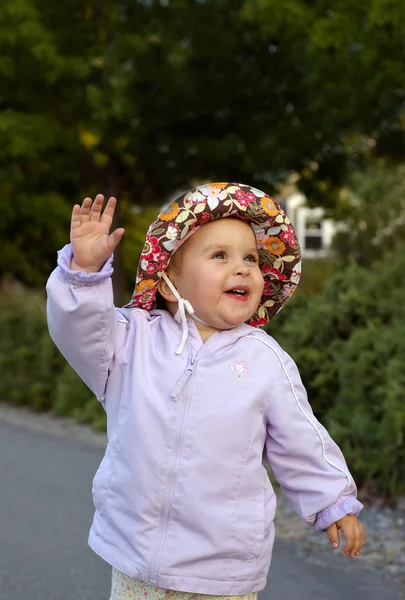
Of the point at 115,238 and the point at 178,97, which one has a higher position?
the point at 178,97

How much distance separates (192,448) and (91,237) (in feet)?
1.99

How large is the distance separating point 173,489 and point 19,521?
3.41m

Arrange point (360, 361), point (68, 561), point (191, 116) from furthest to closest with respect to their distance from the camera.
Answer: point (191, 116) < point (360, 361) < point (68, 561)

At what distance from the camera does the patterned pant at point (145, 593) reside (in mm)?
2457

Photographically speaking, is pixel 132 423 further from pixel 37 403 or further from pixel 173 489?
pixel 37 403

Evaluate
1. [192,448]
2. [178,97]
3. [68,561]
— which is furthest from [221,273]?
[178,97]

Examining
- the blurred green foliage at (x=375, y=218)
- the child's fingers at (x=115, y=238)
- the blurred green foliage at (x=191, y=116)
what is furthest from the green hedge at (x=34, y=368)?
the child's fingers at (x=115, y=238)

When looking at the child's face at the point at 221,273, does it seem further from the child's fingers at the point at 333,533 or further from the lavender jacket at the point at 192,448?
the child's fingers at the point at 333,533

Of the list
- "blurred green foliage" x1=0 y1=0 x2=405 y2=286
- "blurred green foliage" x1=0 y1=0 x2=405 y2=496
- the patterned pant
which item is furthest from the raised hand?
"blurred green foliage" x1=0 y1=0 x2=405 y2=286

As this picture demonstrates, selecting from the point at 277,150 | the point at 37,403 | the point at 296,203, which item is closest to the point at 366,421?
the point at 277,150

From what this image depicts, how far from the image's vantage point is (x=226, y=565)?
8.02 ft

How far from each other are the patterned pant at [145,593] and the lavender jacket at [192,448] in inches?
1.6

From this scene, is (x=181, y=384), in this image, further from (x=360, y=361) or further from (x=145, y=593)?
(x=360, y=361)

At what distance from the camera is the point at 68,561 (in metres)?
4.80
